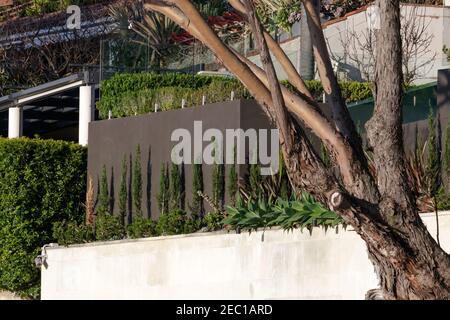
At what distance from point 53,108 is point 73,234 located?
9.26 m

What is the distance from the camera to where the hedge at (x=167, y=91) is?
23203 mm

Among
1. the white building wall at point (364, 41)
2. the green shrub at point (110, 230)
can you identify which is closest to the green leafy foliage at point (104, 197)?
the green shrub at point (110, 230)

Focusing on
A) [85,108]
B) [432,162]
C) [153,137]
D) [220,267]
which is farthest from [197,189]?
[85,108]

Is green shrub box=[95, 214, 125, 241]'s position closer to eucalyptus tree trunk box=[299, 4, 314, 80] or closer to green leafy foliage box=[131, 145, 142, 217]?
green leafy foliage box=[131, 145, 142, 217]

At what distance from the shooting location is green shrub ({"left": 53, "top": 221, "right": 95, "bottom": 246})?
24.0 metres

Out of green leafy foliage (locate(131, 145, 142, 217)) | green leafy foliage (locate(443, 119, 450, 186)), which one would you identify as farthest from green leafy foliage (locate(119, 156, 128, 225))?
green leafy foliage (locate(443, 119, 450, 186))

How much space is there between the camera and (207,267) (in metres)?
19.8

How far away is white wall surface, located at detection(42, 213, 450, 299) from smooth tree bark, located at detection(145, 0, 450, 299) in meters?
3.27

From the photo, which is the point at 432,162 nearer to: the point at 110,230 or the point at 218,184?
the point at 218,184

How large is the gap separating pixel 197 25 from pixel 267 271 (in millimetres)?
6118

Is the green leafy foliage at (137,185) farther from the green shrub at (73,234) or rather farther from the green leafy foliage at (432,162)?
the green leafy foliage at (432,162)

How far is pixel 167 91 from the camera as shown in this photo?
24.4 metres

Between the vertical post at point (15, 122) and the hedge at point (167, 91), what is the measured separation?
464 centimetres
